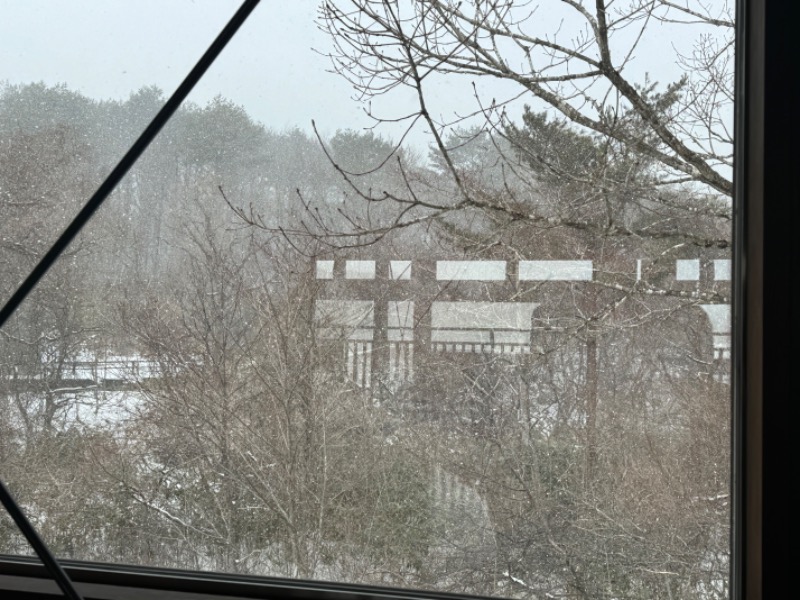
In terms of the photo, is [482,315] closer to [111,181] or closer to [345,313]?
[345,313]

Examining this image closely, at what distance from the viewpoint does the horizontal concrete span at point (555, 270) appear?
3.53 ft

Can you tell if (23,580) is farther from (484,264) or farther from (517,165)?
(517,165)

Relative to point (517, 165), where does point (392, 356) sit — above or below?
below

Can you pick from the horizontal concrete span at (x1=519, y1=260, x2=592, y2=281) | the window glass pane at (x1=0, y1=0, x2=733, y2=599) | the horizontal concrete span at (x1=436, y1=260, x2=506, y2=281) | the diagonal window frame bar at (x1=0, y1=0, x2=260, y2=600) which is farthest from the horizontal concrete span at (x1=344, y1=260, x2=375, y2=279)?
the diagonal window frame bar at (x1=0, y1=0, x2=260, y2=600)

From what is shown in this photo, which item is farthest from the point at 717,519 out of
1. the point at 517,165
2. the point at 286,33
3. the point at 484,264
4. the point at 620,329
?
the point at 286,33

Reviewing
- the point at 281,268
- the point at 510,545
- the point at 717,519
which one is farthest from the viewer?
the point at 281,268

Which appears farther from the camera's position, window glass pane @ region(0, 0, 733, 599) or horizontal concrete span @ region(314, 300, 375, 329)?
horizontal concrete span @ region(314, 300, 375, 329)

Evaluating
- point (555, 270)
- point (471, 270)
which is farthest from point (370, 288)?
point (555, 270)

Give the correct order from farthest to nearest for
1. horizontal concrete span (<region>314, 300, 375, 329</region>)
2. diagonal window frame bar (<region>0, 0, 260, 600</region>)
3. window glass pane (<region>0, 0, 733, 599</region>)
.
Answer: horizontal concrete span (<region>314, 300, 375, 329</region>)
window glass pane (<region>0, 0, 733, 599</region>)
diagonal window frame bar (<region>0, 0, 260, 600</region>)

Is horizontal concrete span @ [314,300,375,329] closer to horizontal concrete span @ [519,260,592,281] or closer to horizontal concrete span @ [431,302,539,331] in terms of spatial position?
horizontal concrete span @ [431,302,539,331]

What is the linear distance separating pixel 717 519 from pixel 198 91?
1.07 m

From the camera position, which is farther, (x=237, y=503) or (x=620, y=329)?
(x=237, y=503)

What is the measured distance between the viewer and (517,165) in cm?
114

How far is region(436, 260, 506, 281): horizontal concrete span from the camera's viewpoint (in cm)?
111
